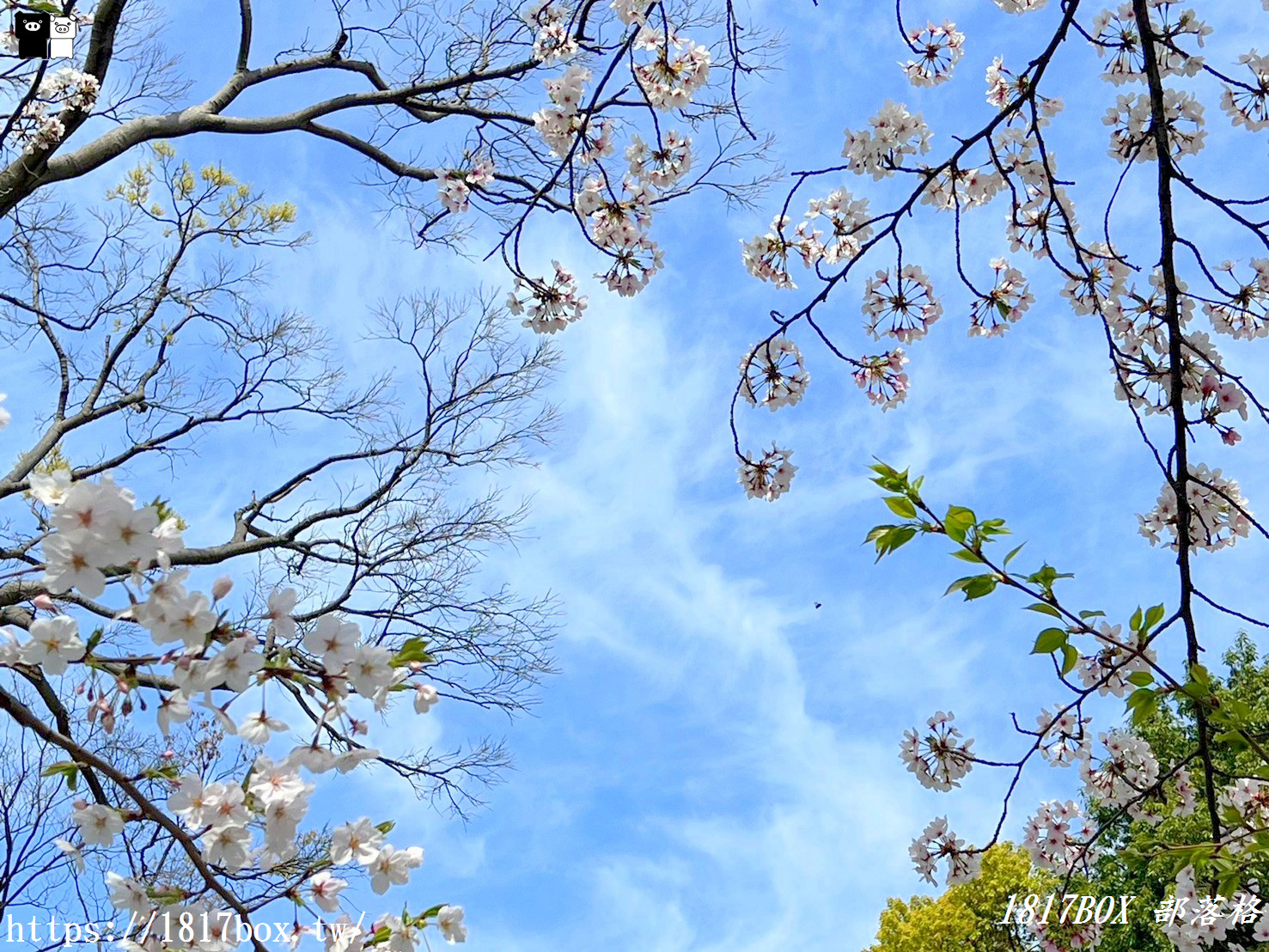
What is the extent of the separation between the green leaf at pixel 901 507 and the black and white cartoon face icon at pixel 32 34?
19.2 feet

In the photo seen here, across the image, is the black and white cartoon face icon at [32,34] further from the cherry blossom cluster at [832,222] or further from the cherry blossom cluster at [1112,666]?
the cherry blossom cluster at [1112,666]

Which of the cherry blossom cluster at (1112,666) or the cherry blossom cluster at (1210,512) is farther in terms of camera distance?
the cherry blossom cluster at (1210,512)

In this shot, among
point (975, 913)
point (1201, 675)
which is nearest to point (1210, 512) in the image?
point (1201, 675)

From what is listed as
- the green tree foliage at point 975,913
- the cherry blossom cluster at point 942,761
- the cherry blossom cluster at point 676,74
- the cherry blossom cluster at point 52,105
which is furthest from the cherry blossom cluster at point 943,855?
the green tree foliage at point 975,913

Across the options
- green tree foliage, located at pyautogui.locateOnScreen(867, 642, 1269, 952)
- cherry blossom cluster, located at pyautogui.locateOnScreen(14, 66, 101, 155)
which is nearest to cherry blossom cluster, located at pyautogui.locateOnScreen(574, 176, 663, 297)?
cherry blossom cluster, located at pyautogui.locateOnScreen(14, 66, 101, 155)

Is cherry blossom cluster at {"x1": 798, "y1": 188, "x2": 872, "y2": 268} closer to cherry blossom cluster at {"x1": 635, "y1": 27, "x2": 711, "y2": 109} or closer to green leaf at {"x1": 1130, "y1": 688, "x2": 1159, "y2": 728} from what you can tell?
cherry blossom cluster at {"x1": 635, "y1": 27, "x2": 711, "y2": 109}

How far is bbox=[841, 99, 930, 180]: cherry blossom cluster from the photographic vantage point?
9.89 feet

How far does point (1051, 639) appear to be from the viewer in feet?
5.28

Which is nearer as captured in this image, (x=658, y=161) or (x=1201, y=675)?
(x=1201, y=675)

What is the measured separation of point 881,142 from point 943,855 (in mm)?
2408

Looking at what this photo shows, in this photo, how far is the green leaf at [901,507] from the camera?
5.21 feet

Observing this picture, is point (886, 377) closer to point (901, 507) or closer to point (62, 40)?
point (901, 507)

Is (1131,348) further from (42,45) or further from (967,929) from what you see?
(967,929)

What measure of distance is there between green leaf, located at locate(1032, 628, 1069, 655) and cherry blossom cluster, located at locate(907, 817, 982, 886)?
188cm
